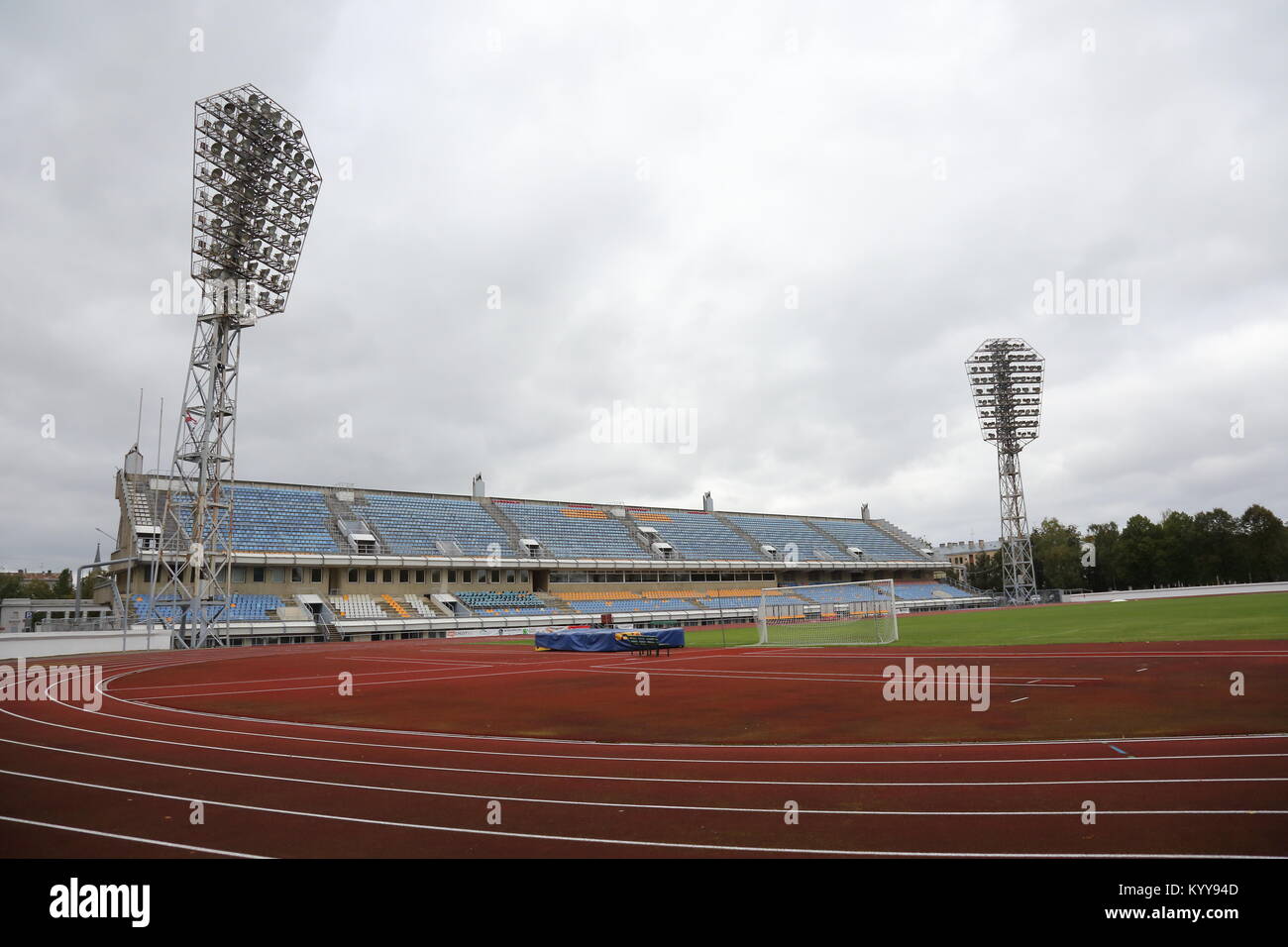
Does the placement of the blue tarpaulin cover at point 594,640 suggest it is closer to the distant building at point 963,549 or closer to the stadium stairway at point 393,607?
the stadium stairway at point 393,607

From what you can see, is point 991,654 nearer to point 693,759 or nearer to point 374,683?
point 693,759

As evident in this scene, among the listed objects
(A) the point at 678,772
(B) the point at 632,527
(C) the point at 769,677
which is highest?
(B) the point at 632,527

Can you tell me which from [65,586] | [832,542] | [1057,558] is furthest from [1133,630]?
[65,586]

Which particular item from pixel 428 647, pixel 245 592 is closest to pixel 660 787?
pixel 428 647

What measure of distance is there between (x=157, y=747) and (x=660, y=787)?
7.35m

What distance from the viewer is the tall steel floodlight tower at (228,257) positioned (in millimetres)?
33031

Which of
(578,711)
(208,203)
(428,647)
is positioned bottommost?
(428,647)

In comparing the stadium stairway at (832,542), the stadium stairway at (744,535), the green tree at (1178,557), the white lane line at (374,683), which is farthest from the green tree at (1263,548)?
the white lane line at (374,683)

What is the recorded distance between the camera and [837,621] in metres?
31.5

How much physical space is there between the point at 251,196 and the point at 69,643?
20.6 meters

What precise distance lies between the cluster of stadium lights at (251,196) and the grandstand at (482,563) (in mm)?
10164

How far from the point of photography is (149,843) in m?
6.06
